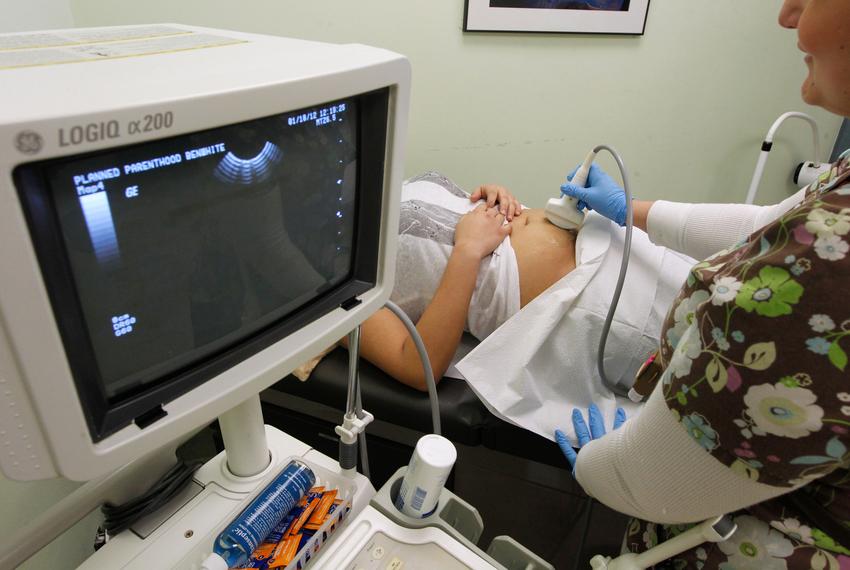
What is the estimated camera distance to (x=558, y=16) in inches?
64.7

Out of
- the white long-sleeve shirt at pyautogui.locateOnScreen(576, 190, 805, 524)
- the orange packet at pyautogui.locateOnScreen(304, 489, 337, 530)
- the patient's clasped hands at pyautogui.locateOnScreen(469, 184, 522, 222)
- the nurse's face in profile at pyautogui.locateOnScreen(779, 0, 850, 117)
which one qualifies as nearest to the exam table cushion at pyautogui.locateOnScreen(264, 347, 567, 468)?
the white long-sleeve shirt at pyautogui.locateOnScreen(576, 190, 805, 524)

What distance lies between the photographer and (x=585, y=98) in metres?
1.79

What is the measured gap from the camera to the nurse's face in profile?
48 centimetres

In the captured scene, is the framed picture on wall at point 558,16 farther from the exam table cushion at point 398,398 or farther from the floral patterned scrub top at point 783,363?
the floral patterned scrub top at point 783,363

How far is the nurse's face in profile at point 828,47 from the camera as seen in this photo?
1.56ft

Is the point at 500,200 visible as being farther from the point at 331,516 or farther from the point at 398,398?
the point at 331,516

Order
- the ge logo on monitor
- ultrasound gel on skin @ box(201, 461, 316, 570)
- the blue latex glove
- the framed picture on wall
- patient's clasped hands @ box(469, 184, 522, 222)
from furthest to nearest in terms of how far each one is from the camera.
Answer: the framed picture on wall
patient's clasped hands @ box(469, 184, 522, 222)
the blue latex glove
ultrasound gel on skin @ box(201, 461, 316, 570)
the ge logo on monitor

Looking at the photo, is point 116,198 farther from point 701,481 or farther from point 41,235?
point 701,481

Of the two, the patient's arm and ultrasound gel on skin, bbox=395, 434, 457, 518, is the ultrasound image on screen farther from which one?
the patient's arm

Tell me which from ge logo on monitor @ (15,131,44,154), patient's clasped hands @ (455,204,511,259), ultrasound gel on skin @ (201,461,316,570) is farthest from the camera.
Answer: patient's clasped hands @ (455,204,511,259)

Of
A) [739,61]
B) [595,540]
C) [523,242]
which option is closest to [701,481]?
[523,242]

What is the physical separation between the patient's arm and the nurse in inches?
18.1

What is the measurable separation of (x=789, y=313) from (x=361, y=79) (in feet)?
1.45

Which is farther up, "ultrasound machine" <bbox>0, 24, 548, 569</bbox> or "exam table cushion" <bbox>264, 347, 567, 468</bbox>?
"ultrasound machine" <bbox>0, 24, 548, 569</bbox>
